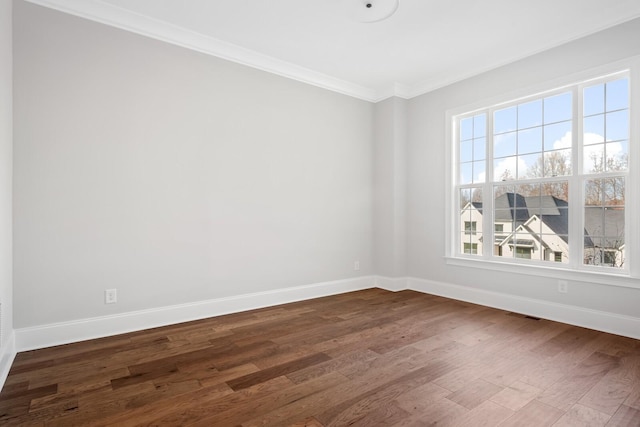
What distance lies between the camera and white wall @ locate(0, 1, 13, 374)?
222 centimetres

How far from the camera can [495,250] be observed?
158 inches

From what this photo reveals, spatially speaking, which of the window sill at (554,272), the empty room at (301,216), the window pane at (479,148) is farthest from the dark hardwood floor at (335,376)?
the window pane at (479,148)

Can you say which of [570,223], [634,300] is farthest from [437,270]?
[634,300]

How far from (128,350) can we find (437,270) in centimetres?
362

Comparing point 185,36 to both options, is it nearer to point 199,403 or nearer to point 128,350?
point 128,350

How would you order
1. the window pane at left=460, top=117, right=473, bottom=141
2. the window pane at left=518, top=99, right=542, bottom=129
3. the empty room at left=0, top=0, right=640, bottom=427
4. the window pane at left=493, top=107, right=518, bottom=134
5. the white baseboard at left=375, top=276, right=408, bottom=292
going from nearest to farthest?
the empty room at left=0, top=0, right=640, bottom=427 < the window pane at left=518, top=99, right=542, bottom=129 < the window pane at left=493, top=107, right=518, bottom=134 < the window pane at left=460, top=117, right=473, bottom=141 < the white baseboard at left=375, top=276, right=408, bottom=292

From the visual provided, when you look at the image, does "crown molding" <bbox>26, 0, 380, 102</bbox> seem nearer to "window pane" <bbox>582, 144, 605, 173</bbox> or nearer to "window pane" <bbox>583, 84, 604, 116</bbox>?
"window pane" <bbox>583, 84, 604, 116</bbox>

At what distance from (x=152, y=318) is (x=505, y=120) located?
436cm

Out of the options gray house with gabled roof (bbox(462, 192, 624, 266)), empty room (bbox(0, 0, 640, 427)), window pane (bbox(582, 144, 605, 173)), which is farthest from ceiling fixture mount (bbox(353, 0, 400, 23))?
gray house with gabled roof (bbox(462, 192, 624, 266))

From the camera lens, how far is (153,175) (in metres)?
3.17

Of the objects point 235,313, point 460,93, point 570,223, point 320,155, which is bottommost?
point 235,313

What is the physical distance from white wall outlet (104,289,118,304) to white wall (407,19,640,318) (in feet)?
11.9

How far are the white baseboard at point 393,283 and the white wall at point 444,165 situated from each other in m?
0.20

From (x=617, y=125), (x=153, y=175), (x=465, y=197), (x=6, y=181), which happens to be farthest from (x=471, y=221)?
(x=6, y=181)
